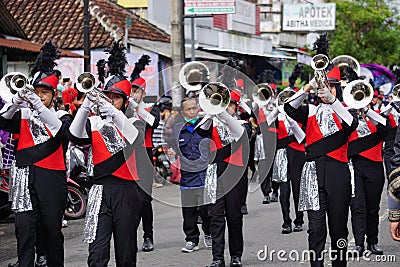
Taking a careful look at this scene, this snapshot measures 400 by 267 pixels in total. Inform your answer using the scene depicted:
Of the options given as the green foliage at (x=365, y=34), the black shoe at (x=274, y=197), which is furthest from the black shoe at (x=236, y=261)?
the green foliage at (x=365, y=34)

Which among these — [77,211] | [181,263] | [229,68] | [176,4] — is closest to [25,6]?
[176,4]

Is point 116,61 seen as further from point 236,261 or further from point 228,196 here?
point 236,261

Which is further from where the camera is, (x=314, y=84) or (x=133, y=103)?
(x=133, y=103)

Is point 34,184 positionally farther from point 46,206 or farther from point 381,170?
point 381,170

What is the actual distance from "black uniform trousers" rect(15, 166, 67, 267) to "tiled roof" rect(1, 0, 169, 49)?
15.8 metres

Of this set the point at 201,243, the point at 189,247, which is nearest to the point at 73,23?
the point at 201,243

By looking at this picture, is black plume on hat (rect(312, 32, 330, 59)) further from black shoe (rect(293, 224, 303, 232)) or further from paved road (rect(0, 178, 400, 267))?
black shoe (rect(293, 224, 303, 232))

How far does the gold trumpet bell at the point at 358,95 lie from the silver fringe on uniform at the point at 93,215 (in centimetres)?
243

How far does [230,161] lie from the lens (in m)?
8.98

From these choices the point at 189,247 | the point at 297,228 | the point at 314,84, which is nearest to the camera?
the point at 314,84

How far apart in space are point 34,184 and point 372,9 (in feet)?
108

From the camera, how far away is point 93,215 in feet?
22.3

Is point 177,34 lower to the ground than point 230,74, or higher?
higher

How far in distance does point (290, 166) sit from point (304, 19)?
24.5 metres
